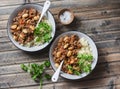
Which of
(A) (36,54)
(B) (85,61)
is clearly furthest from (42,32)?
(B) (85,61)

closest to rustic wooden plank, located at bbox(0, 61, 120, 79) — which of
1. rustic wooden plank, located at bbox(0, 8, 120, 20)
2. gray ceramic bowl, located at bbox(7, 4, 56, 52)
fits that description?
gray ceramic bowl, located at bbox(7, 4, 56, 52)

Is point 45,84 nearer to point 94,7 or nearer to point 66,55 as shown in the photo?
point 66,55

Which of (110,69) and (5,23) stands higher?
(5,23)

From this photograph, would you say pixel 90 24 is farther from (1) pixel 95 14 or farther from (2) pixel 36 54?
(2) pixel 36 54

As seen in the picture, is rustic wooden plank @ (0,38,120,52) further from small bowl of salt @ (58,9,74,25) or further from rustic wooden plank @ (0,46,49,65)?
small bowl of salt @ (58,9,74,25)

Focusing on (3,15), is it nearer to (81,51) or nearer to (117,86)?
(81,51)

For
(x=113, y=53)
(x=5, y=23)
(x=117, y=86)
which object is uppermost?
(x=5, y=23)

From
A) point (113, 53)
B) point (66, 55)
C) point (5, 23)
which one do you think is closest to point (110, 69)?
point (113, 53)
